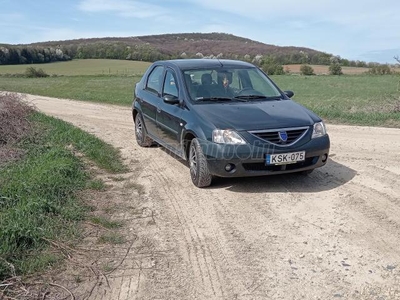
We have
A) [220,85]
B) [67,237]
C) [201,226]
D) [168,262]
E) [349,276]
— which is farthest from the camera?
[220,85]

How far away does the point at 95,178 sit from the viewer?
6.86 m

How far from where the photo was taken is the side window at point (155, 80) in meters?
8.17

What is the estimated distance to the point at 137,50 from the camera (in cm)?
6028

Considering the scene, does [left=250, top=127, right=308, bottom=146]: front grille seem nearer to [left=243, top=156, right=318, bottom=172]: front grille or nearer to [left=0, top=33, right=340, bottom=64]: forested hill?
[left=243, top=156, right=318, bottom=172]: front grille

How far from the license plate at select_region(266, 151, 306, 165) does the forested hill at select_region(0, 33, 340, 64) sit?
4764 centimetres

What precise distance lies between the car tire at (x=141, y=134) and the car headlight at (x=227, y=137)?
10.5 ft

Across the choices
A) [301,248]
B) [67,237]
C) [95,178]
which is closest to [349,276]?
[301,248]

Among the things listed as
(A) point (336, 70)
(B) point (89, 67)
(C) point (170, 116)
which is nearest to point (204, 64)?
(C) point (170, 116)

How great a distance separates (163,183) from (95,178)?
3.36ft

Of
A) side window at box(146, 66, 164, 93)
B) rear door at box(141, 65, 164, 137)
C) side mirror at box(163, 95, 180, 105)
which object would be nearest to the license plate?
side mirror at box(163, 95, 180, 105)

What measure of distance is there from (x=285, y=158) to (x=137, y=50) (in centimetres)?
5666

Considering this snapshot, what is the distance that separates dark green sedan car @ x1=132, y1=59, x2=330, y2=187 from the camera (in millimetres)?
5859

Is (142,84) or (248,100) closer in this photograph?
(248,100)

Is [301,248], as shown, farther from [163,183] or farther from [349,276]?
[163,183]
